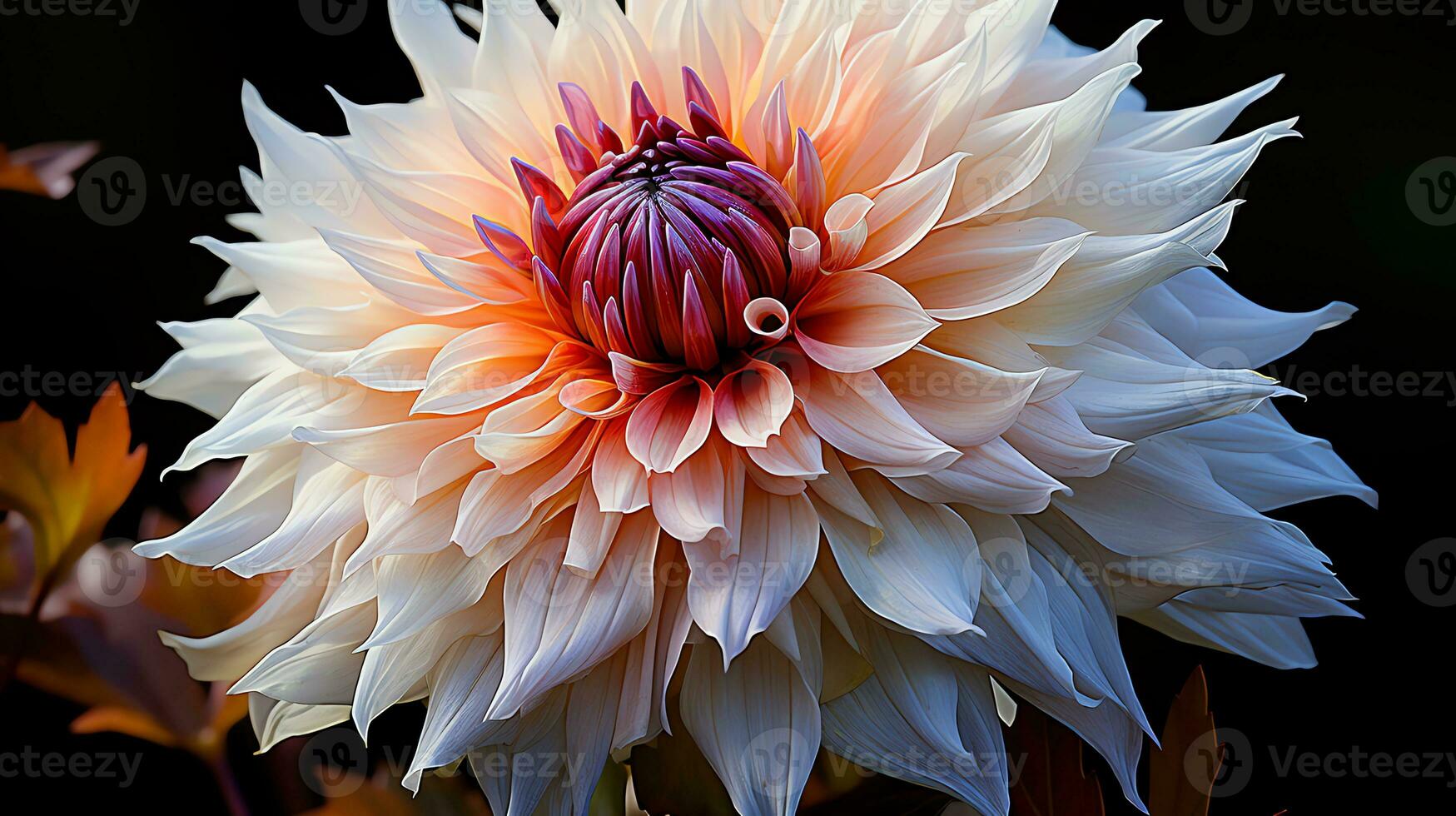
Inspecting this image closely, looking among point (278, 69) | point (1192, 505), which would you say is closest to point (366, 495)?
point (1192, 505)

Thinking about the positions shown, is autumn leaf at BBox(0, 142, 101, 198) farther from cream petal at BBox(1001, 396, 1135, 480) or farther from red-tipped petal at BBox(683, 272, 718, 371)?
cream petal at BBox(1001, 396, 1135, 480)
